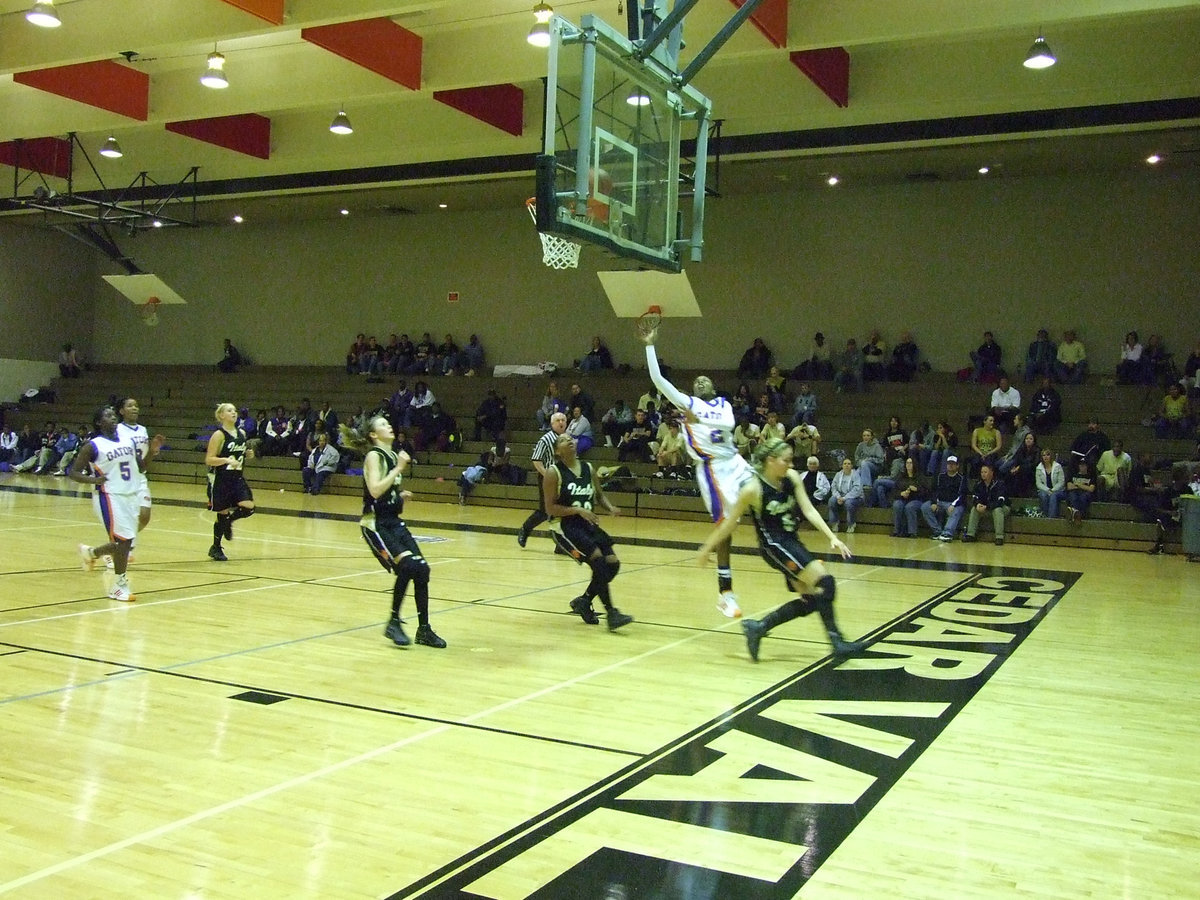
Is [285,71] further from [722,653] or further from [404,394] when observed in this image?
[722,653]

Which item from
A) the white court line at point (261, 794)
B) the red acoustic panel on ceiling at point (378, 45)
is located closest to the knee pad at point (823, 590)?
the white court line at point (261, 794)

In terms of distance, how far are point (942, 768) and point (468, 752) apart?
86.9 inches

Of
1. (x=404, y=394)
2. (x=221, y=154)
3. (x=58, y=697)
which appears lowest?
(x=58, y=697)

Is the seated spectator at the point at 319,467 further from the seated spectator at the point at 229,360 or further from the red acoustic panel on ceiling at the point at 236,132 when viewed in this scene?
the seated spectator at the point at 229,360

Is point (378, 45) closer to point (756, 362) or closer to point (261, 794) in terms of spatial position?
point (756, 362)

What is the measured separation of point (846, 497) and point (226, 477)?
10319 mm

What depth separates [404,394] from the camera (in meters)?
24.3

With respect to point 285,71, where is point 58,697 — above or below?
below

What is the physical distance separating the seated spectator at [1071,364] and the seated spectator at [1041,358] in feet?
0.52

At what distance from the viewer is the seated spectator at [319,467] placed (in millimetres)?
22125

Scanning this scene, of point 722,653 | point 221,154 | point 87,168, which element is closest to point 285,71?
point 221,154

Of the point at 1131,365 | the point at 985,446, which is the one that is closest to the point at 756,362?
the point at 985,446

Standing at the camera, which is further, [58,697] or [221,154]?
[221,154]

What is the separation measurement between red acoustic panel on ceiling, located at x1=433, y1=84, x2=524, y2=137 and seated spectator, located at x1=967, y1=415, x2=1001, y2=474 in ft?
29.8
